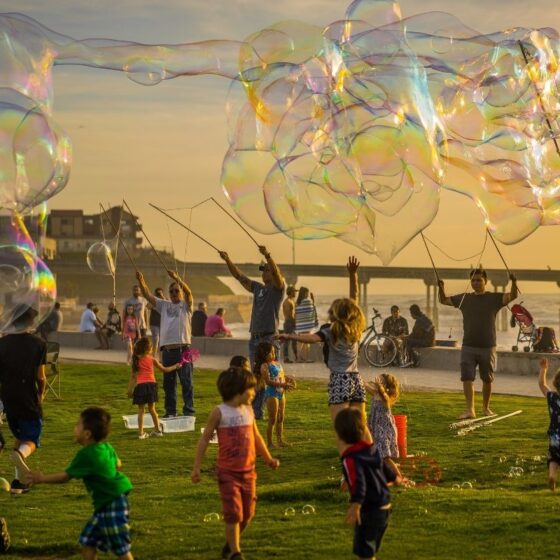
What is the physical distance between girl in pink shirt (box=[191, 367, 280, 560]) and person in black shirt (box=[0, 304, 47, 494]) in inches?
110

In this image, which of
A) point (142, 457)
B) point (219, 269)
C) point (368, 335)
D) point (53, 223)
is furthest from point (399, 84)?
point (53, 223)

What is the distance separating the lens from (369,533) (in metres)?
6.91

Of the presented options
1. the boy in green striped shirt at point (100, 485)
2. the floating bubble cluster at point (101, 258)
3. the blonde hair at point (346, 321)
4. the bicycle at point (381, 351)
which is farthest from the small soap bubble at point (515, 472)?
the bicycle at point (381, 351)

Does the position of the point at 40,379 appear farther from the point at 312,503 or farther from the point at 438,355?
the point at 438,355

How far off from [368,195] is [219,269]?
88271 mm

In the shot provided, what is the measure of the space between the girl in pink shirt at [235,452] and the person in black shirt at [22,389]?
9.17 ft

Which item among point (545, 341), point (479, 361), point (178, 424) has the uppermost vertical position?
point (545, 341)

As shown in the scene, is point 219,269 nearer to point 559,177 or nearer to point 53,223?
point 53,223

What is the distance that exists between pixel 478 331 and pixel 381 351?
31.6 feet

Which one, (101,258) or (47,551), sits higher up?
(101,258)

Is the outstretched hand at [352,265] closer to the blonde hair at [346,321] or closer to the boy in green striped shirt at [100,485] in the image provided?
the blonde hair at [346,321]

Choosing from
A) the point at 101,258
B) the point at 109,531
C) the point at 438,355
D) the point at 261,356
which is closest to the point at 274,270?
the point at 261,356

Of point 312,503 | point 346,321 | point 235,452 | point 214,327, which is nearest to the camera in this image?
point 235,452

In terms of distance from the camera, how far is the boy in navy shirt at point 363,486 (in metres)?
6.89
